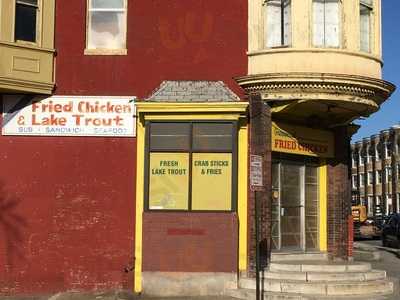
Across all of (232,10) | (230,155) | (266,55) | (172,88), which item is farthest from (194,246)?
(232,10)

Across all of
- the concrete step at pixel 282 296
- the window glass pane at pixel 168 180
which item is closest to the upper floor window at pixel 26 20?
the window glass pane at pixel 168 180

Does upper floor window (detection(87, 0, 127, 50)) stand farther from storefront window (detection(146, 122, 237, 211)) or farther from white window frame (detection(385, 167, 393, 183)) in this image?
white window frame (detection(385, 167, 393, 183))

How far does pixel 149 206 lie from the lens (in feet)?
48.2

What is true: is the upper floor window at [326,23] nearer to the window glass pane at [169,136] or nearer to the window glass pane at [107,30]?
the window glass pane at [169,136]

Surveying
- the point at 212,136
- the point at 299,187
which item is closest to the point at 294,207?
the point at 299,187

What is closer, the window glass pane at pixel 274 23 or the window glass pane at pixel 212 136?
the window glass pane at pixel 212 136

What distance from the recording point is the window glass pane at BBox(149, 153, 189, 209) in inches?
578

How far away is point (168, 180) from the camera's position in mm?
14766

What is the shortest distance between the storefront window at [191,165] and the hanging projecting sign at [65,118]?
2.43ft

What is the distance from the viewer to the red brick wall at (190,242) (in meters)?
14.3

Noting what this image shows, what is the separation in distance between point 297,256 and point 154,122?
4907 mm

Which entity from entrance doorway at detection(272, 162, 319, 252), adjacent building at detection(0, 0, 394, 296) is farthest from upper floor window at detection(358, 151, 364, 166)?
adjacent building at detection(0, 0, 394, 296)

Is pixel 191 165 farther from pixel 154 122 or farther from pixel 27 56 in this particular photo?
pixel 27 56

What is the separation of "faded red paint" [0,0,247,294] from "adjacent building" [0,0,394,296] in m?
0.03
